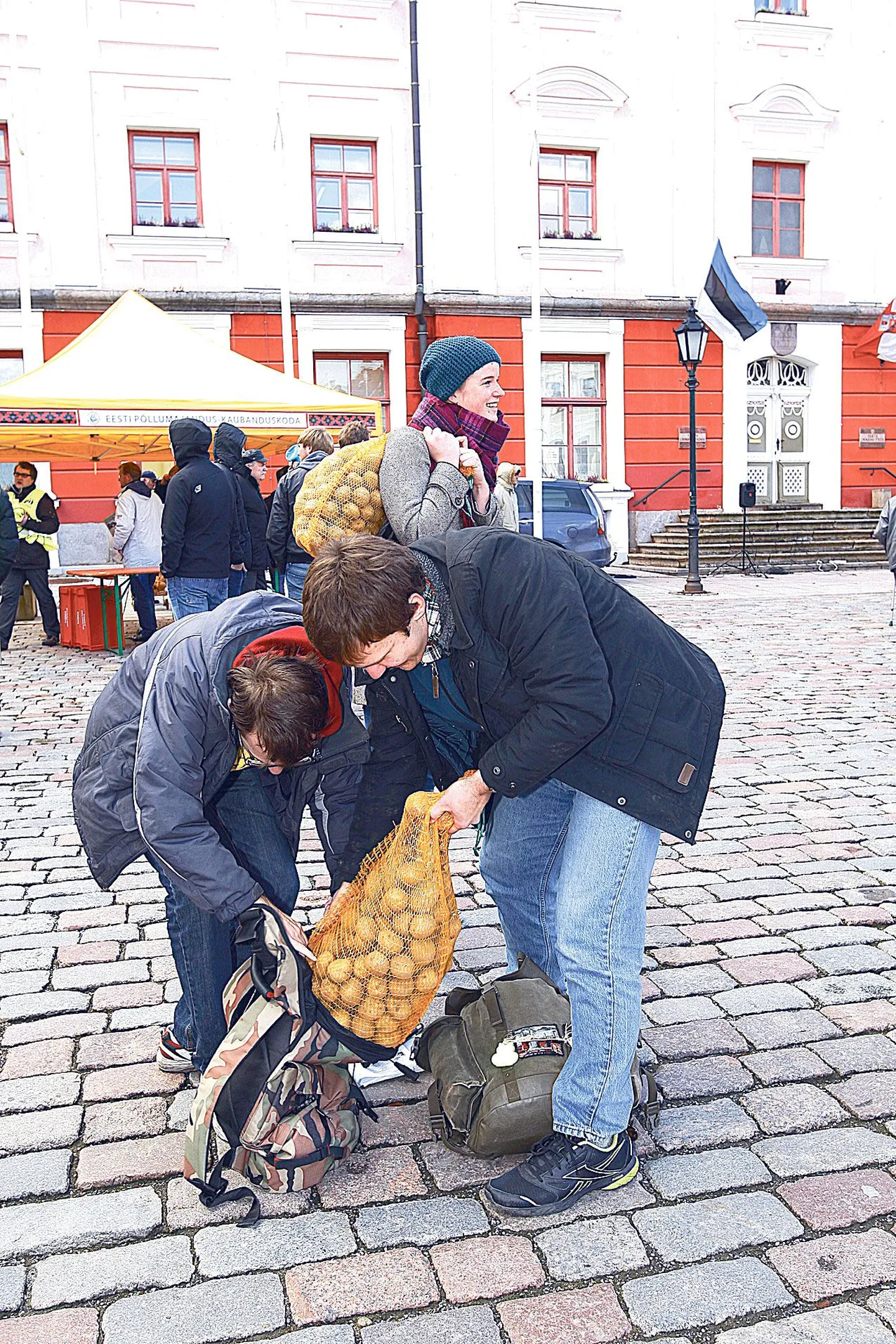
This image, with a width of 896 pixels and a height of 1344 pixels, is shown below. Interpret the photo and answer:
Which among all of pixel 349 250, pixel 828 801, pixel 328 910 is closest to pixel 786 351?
pixel 349 250

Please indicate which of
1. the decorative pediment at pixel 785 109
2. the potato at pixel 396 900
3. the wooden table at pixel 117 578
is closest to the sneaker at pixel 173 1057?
the potato at pixel 396 900

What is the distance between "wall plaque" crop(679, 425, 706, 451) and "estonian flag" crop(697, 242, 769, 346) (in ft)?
8.51

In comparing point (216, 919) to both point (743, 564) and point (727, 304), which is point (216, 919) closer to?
point (743, 564)

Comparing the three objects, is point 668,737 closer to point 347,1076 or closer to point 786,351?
point 347,1076

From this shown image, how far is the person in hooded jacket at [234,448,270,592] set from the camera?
10.4 meters

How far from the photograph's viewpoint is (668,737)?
2.58m

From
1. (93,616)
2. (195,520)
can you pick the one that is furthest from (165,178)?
(195,520)

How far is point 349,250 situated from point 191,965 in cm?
1814

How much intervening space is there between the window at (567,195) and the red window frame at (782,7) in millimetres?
3977

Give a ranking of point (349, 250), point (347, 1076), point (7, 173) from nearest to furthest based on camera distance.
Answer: point (347, 1076) < point (7, 173) < point (349, 250)

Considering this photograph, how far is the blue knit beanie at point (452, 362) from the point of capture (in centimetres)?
360

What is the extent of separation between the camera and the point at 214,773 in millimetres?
2791

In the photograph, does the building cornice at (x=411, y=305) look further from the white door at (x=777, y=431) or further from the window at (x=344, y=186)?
the window at (x=344, y=186)

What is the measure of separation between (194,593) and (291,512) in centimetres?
140
